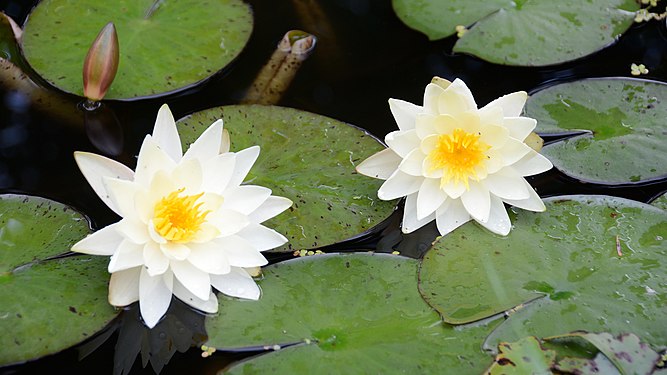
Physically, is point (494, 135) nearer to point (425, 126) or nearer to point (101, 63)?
point (425, 126)

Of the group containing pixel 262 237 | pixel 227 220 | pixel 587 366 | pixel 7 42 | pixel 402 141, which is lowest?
pixel 587 366

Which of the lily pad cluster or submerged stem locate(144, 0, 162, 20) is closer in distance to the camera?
the lily pad cluster

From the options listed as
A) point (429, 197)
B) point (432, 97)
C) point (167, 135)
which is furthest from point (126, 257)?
point (432, 97)

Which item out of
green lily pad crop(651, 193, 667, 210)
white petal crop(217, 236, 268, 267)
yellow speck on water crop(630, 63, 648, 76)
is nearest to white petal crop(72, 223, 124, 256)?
white petal crop(217, 236, 268, 267)

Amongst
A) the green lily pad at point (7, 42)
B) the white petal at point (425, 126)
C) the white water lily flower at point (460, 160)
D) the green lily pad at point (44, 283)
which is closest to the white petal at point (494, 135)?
the white water lily flower at point (460, 160)

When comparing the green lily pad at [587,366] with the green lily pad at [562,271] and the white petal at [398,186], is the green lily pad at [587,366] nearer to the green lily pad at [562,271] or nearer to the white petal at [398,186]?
the green lily pad at [562,271]

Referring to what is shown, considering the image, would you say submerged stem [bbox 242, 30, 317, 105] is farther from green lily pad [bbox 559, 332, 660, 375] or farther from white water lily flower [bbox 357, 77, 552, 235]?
green lily pad [bbox 559, 332, 660, 375]
